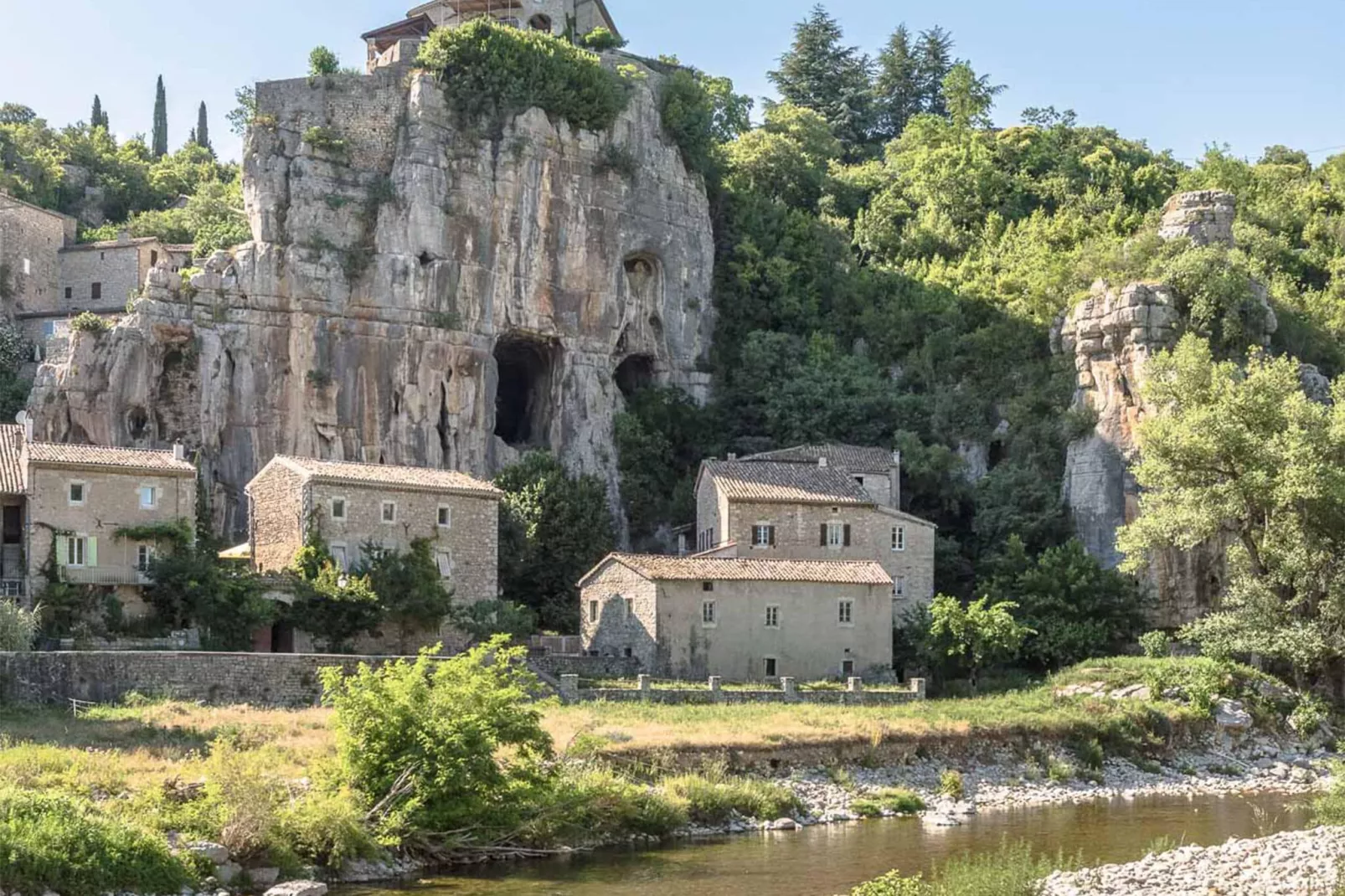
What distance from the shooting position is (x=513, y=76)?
7144cm

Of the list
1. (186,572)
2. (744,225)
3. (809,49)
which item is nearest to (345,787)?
(186,572)

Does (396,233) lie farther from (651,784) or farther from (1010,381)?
(651,784)

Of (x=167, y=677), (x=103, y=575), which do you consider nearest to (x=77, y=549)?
(x=103, y=575)

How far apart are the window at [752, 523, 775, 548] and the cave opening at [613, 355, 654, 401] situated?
560 inches

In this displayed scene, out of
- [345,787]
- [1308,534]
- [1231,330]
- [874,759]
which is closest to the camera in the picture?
[345,787]

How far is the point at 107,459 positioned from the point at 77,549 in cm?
283

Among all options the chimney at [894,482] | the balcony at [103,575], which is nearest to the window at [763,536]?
the chimney at [894,482]

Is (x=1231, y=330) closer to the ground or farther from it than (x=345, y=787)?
farther from it

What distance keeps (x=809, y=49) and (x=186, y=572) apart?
214 feet

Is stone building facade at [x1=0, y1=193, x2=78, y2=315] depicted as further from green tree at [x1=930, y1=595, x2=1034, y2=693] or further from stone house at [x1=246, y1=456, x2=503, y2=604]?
green tree at [x1=930, y1=595, x2=1034, y2=693]

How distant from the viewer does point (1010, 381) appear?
240 ft

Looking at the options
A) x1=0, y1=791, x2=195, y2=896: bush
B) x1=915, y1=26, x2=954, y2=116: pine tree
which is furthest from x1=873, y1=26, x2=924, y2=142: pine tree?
x1=0, y1=791, x2=195, y2=896: bush

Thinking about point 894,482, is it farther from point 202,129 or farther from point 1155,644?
point 202,129

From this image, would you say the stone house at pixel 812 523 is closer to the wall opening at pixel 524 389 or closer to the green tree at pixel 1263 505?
the green tree at pixel 1263 505
